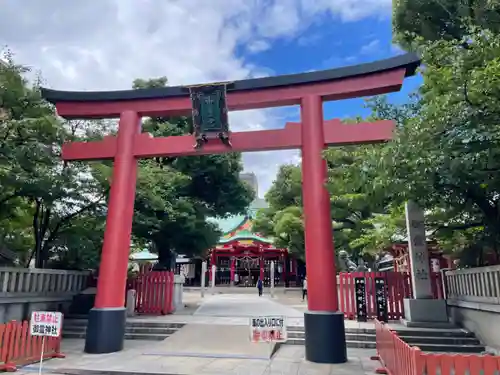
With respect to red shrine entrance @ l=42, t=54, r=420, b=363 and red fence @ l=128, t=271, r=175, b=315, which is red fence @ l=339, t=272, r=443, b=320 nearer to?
Result: red shrine entrance @ l=42, t=54, r=420, b=363

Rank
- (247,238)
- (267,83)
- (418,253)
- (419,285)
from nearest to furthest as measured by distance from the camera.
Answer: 1. (267,83)
2. (419,285)
3. (418,253)
4. (247,238)

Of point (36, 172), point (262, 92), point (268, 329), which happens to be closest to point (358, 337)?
point (268, 329)

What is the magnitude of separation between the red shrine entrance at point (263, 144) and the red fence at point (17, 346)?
1262 millimetres

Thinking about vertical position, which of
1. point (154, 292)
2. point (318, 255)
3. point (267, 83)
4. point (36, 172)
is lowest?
point (154, 292)

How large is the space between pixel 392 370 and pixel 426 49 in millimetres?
5501

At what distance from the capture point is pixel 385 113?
8133 millimetres

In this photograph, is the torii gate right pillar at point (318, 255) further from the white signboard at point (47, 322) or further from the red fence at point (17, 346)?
the red fence at point (17, 346)

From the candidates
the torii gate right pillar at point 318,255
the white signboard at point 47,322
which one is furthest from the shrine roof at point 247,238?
the white signboard at point 47,322

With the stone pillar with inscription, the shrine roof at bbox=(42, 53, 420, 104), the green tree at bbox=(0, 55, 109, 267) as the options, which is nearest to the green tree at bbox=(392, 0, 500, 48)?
the shrine roof at bbox=(42, 53, 420, 104)

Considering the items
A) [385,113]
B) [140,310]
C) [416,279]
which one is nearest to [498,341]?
[416,279]

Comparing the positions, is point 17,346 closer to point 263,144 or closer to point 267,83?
point 263,144

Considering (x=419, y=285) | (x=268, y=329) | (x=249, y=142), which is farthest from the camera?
(x=419, y=285)

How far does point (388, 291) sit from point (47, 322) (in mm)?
9675

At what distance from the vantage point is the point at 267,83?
995 cm
